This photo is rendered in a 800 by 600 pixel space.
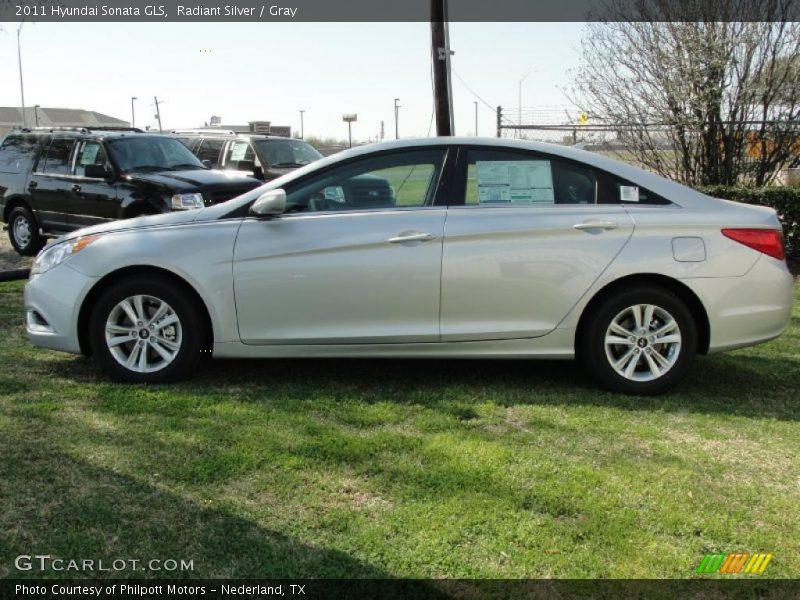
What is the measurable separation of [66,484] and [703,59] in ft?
33.8

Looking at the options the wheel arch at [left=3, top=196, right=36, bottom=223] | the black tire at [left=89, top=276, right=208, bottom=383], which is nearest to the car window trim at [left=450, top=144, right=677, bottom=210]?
the black tire at [left=89, top=276, right=208, bottom=383]

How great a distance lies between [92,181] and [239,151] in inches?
171

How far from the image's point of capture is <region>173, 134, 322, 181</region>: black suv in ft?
46.2

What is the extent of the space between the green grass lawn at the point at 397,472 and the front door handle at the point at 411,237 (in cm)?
93

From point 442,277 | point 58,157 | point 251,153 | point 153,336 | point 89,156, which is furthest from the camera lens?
point 251,153

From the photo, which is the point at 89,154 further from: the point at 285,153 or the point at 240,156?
the point at 285,153

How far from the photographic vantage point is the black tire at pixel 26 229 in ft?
37.1

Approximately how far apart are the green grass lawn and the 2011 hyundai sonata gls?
12.5 inches

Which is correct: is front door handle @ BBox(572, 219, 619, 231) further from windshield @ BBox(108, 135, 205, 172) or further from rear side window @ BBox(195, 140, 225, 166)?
rear side window @ BBox(195, 140, 225, 166)

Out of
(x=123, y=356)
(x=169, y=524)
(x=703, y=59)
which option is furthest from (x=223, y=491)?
(x=703, y=59)

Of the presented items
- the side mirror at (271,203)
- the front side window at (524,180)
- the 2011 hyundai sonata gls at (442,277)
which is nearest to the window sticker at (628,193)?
the 2011 hyundai sonata gls at (442,277)

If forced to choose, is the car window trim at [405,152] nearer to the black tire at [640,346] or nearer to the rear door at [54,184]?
the black tire at [640,346]

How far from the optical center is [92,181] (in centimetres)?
1040

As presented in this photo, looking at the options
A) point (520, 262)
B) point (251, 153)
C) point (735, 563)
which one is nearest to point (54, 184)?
point (251, 153)
